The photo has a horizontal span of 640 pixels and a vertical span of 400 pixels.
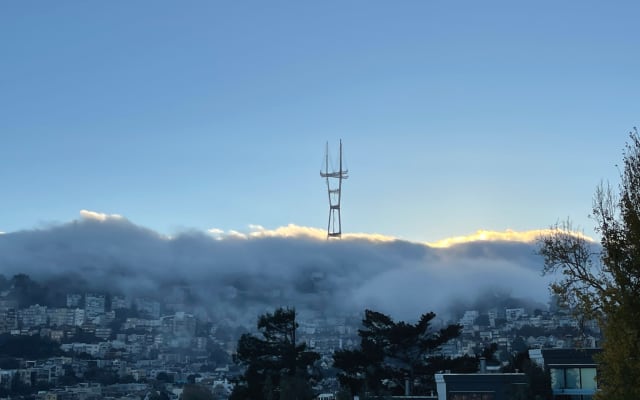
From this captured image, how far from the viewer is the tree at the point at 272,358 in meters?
56.1

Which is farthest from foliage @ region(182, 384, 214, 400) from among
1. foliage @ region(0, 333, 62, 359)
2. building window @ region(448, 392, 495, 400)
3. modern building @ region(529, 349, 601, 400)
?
foliage @ region(0, 333, 62, 359)

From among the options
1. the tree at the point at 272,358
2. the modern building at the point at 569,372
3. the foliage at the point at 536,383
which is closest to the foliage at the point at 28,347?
the tree at the point at 272,358

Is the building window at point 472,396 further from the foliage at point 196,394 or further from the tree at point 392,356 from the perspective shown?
the foliage at point 196,394

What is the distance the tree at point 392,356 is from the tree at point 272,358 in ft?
11.3

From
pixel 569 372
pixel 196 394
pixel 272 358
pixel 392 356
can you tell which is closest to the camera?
pixel 569 372

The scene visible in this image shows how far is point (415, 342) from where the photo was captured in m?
56.7

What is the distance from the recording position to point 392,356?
57.2 m

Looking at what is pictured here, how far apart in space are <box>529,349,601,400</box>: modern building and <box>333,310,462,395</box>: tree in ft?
43.7

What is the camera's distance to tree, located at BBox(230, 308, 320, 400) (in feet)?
184

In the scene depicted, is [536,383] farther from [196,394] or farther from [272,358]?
[196,394]

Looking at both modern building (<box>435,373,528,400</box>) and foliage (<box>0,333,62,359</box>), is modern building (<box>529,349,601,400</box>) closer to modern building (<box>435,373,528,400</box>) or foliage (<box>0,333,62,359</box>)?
modern building (<box>435,373,528,400</box>)

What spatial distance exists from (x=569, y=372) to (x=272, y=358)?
2487 cm

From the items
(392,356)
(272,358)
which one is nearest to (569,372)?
(392,356)

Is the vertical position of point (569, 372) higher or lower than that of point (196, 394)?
higher
